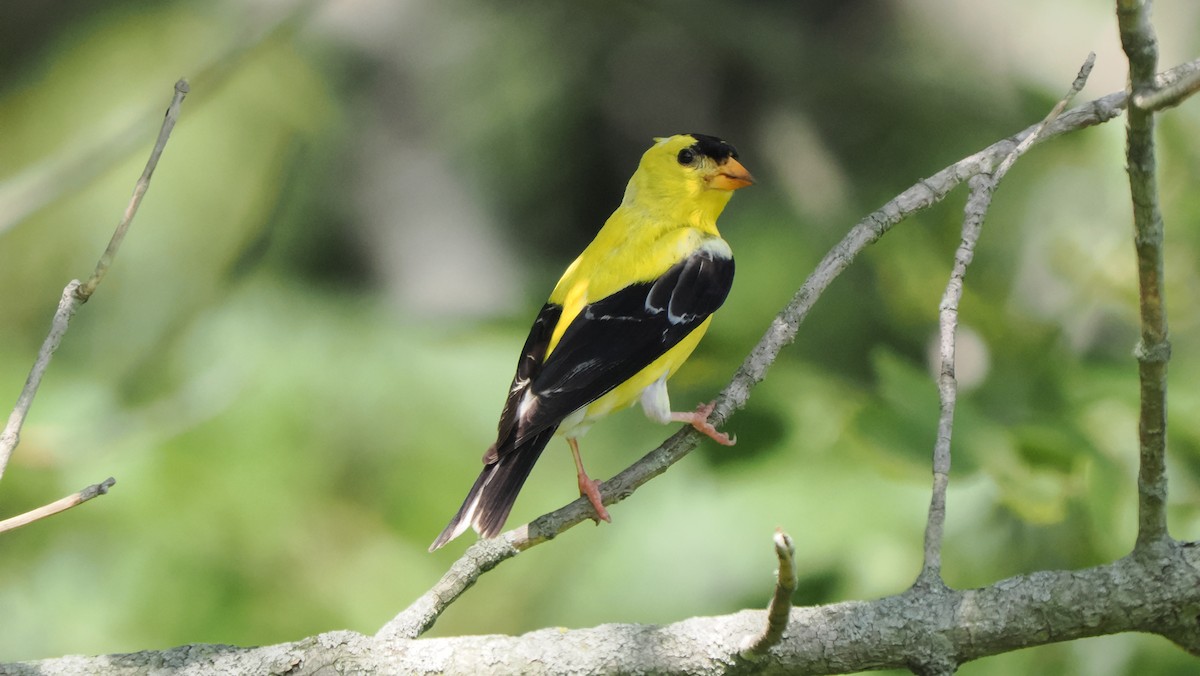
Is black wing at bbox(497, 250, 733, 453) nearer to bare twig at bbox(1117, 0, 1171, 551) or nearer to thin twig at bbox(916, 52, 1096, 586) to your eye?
thin twig at bbox(916, 52, 1096, 586)

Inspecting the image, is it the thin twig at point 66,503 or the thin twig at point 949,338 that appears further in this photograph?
the thin twig at point 949,338

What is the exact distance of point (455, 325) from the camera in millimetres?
3199

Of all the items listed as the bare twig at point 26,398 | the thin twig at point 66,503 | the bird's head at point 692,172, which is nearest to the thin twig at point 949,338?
the bird's head at point 692,172

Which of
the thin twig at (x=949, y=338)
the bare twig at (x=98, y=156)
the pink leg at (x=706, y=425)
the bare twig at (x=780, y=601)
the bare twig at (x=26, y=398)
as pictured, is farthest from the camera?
the bare twig at (x=98, y=156)

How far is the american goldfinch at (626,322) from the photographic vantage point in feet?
7.29

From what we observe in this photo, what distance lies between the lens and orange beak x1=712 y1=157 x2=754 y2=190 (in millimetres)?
2627

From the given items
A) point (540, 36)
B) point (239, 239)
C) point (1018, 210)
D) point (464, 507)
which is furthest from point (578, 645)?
point (540, 36)

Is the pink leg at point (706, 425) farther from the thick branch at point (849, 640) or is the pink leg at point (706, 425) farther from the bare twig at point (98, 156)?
the bare twig at point (98, 156)

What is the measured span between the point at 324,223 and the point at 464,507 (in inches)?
135

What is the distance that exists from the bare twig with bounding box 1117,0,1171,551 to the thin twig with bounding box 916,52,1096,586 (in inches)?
10.6

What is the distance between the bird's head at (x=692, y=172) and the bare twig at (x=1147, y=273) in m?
1.21

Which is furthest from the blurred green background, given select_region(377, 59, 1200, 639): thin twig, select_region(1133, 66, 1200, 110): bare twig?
select_region(1133, 66, 1200, 110): bare twig

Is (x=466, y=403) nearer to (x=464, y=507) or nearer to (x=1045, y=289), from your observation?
(x=464, y=507)

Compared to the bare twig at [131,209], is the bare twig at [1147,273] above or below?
below
